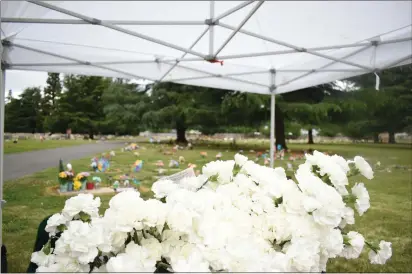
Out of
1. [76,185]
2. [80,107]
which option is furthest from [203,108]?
[76,185]

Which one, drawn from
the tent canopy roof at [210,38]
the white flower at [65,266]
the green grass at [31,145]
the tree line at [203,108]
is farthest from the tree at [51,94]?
the white flower at [65,266]

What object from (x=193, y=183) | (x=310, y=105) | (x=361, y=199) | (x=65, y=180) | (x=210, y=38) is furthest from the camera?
(x=310, y=105)

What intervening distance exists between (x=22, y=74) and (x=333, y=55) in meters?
3.45

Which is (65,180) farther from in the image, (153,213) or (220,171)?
(153,213)

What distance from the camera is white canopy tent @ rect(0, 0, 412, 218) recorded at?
1955 mm

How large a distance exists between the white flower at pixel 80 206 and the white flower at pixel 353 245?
474 mm

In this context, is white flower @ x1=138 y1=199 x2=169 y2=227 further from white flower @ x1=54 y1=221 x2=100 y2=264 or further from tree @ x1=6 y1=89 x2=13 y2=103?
tree @ x1=6 y1=89 x2=13 y2=103

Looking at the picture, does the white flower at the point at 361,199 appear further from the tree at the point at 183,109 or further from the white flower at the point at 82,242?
the tree at the point at 183,109

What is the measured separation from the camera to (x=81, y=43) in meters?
2.66

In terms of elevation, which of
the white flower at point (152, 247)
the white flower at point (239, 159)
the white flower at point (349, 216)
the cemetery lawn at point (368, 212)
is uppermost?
the white flower at point (239, 159)

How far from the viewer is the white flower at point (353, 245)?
59 centimetres

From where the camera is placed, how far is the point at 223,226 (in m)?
0.50

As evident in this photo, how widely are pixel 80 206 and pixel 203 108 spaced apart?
8.43 meters

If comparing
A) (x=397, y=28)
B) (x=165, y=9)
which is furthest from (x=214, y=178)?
(x=397, y=28)
